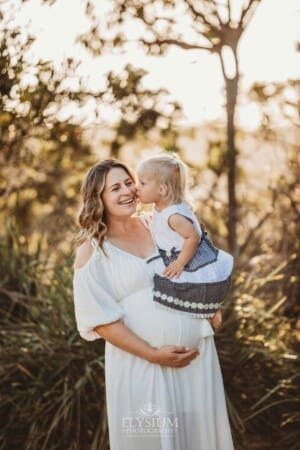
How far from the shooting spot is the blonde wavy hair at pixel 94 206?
14.1ft

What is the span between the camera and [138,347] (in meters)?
4.17

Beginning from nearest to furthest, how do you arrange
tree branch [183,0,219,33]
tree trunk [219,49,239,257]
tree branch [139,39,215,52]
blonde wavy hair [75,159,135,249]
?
1. blonde wavy hair [75,159,135,249]
2. tree branch [183,0,219,33]
3. tree branch [139,39,215,52]
4. tree trunk [219,49,239,257]

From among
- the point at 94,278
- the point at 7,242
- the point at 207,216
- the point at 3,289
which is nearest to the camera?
the point at 94,278

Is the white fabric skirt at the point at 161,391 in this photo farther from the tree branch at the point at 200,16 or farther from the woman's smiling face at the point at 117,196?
the tree branch at the point at 200,16

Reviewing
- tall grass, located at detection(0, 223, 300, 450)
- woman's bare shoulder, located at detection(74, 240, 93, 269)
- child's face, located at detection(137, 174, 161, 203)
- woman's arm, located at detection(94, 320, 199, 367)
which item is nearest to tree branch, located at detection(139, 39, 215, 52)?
tall grass, located at detection(0, 223, 300, 450)

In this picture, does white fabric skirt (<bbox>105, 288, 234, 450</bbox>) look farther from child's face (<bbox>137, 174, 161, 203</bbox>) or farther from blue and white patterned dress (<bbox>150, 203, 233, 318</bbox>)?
child's face (<bbox>137, 174, 161, 203</bbox>)

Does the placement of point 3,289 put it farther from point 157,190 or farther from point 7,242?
point 157,190

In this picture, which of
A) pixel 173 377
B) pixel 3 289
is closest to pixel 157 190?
pixel 173 377

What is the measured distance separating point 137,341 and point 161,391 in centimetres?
29

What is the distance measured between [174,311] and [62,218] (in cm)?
474

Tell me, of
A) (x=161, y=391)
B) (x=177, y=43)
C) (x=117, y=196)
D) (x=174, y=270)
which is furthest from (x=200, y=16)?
(x=161, y=391)

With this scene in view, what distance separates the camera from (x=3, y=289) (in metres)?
6.88

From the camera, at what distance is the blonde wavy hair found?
4.31 metres

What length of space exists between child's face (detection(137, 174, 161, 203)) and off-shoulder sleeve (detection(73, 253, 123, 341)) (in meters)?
0.44
